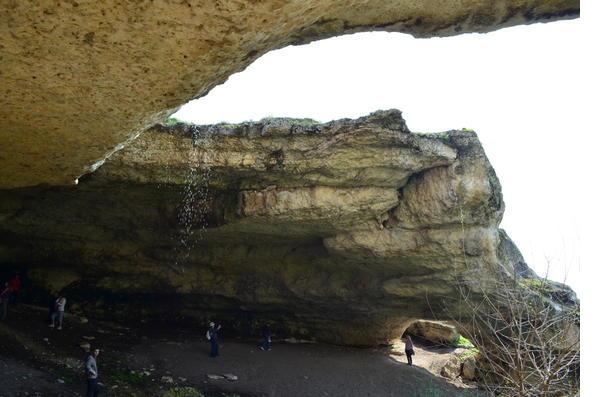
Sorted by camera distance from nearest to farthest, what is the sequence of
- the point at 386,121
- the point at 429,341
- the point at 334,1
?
the point at 334,1 → the point at 386,121 → the point at 429,341

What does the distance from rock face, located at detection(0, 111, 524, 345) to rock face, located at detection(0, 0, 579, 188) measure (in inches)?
196


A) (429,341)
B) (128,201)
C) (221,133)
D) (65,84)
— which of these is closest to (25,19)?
(65,84)

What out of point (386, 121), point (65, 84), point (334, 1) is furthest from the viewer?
point (386, 121)

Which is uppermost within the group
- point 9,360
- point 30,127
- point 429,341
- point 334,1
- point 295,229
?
point 334,1

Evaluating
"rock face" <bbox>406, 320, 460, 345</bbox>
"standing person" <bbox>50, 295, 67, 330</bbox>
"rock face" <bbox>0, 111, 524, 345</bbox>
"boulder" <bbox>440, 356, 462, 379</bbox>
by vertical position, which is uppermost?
"rock face" <bbox>0, 111, 524, 345</bbox>

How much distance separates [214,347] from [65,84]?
1127 centimetres

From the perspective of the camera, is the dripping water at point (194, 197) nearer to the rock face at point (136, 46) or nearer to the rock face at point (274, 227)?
the rock face at point (274, 227)

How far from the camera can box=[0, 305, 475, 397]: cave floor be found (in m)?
11.0

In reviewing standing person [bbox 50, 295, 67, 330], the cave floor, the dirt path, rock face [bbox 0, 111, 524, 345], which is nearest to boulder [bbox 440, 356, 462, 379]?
the cave floor

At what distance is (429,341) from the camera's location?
23.4 meters

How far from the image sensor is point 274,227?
598 inches

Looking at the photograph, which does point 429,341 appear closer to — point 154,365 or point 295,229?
point 295,229

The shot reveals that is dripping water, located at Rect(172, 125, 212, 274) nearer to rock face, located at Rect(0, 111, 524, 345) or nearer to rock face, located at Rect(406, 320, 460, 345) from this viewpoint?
rock face, located at Rect(0, 111, 524, 345)

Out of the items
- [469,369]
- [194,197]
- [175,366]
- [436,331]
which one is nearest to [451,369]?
[469,369]
